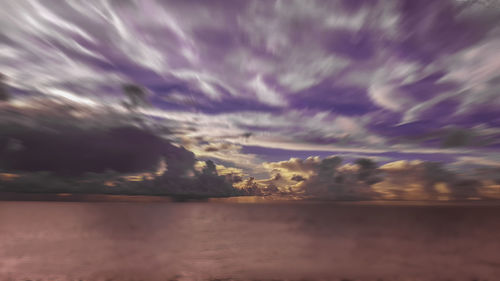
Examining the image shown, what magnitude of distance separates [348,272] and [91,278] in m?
19.0

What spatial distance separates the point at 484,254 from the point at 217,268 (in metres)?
28.1

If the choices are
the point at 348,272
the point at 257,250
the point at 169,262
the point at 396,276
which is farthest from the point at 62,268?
the point at 396,276

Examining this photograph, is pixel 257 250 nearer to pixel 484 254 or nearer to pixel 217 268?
pixel 217 268

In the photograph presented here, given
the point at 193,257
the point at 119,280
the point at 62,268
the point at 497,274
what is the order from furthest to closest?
1. the point at 193,257
2. the point at 62,268
3. the point at 497,274
4. the point at 119,280

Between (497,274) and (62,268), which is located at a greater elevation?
(497,274)

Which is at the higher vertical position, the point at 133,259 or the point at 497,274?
the point at 497,274

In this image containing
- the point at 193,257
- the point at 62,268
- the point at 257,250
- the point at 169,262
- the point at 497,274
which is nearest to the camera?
the point at 497,274

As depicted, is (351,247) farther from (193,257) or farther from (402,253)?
(193,257)

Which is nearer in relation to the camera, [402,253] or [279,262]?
[279,262]

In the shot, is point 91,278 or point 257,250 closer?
point 91,278

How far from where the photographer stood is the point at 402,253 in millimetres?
22922

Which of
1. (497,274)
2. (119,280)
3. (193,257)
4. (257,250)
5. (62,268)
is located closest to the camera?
(119,280)

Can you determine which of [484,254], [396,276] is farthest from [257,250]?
[484,254]

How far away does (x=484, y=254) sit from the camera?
23.1m
